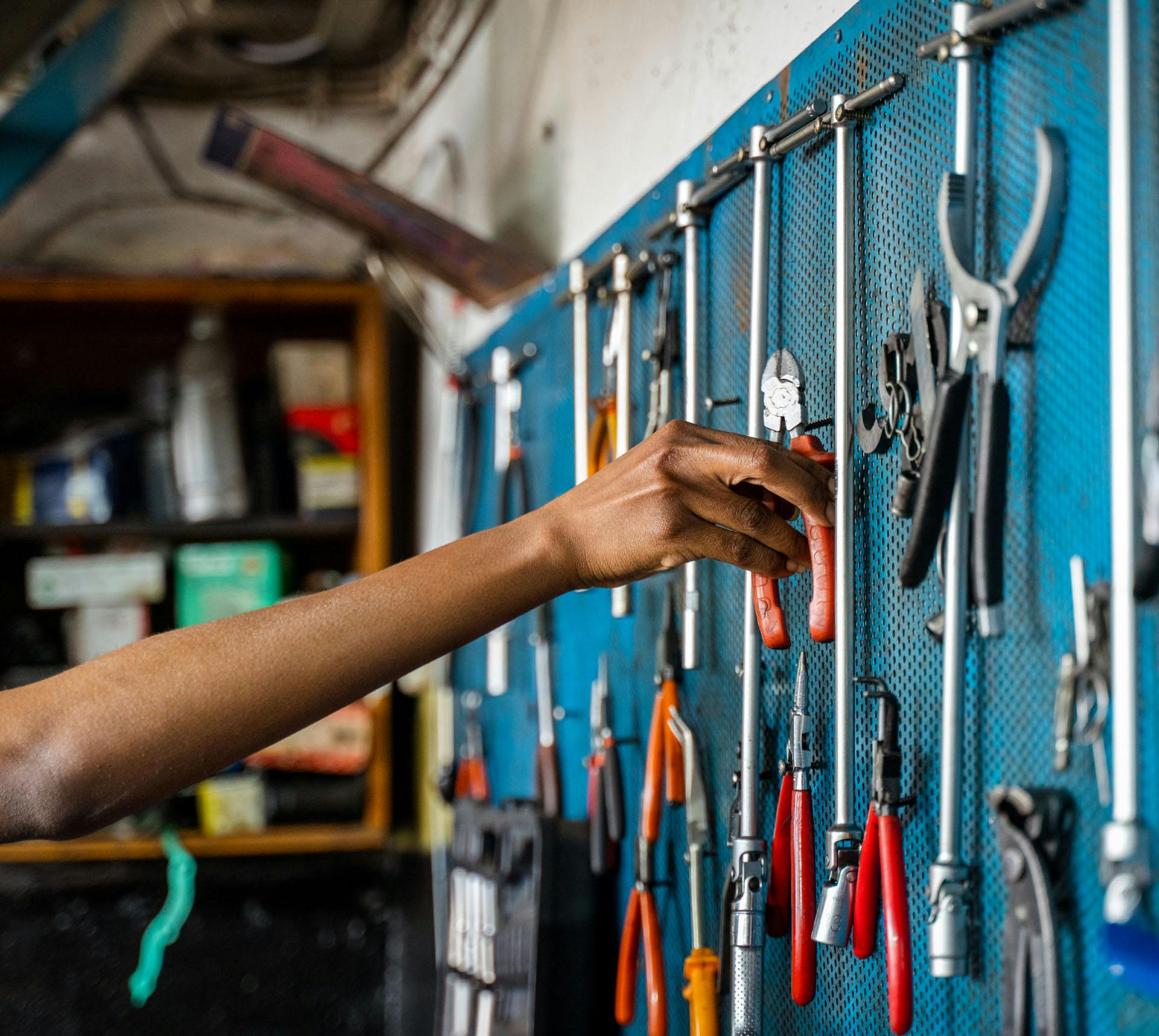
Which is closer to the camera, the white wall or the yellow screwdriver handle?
the yellow screwdriver handle

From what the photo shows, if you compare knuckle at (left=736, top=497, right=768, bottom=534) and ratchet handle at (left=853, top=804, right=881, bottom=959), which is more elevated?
knuckle at (left=736, top=497, right=768, bottom=534)

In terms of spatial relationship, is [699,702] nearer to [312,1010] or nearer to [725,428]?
[725,428]

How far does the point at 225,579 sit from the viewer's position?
2.68 meters

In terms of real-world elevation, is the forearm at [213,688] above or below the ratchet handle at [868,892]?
above

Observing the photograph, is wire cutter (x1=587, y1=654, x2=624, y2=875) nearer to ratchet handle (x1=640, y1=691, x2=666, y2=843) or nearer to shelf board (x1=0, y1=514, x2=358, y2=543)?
ratchet handle (x1=640, y1=691, x2=666, y2=843)

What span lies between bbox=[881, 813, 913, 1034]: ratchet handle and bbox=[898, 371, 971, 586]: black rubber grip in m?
0.20

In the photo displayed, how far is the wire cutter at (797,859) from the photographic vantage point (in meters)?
0.89

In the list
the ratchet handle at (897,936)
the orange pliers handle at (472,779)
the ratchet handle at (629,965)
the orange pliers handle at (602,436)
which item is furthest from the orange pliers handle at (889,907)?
the orange pliers handle at (472,779)

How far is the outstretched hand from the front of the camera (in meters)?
0.84

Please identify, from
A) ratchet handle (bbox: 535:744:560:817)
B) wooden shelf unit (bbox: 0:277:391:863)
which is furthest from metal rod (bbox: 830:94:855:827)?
wooden shelf unit (bbox: 0:277:391:863)

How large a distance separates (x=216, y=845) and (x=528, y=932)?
54.6 inches

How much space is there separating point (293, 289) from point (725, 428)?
1776 mm

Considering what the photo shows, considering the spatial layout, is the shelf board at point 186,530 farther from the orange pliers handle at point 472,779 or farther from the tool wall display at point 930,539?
the tool wall display at point 930,539

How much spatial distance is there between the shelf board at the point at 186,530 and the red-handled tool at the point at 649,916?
154cm
